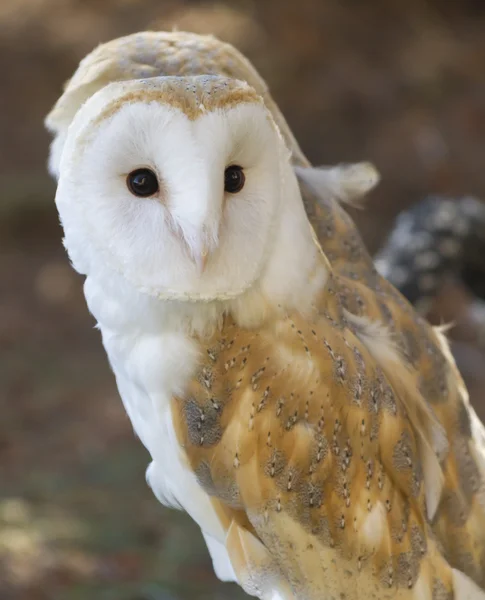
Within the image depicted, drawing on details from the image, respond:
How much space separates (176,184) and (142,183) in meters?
0.05

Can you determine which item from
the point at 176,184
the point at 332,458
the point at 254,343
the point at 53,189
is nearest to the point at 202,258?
the point at 176,184

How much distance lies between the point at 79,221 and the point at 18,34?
14.4ft

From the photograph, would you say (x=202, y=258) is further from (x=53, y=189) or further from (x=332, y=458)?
(x=53, y=189)

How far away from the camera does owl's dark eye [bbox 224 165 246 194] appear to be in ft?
3.61

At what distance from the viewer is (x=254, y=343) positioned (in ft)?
4.08

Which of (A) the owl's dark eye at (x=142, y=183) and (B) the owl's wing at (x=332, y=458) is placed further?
(B) the owl's wing at (x=332, y=458)

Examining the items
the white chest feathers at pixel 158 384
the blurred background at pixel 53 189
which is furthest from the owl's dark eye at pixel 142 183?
the blurred background at pixel 53 189

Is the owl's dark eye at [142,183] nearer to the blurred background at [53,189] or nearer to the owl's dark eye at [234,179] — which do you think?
the owl's dark eye at [234,179]

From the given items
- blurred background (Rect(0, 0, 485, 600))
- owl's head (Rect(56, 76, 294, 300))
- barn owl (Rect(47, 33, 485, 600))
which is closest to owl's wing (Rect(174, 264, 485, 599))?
barn owl (Rect(47, 33, 485, 600))

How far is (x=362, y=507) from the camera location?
133 cm

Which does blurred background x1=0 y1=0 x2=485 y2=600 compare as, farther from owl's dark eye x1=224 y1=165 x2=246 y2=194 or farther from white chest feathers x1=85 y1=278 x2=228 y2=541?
owl's dark eye x1=224 y1=165 x2=246 y2=194

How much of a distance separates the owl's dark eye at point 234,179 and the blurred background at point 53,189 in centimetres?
200

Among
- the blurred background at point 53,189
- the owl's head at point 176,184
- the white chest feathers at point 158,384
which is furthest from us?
the blurred background at point 53,189

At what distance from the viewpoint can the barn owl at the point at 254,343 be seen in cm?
108
